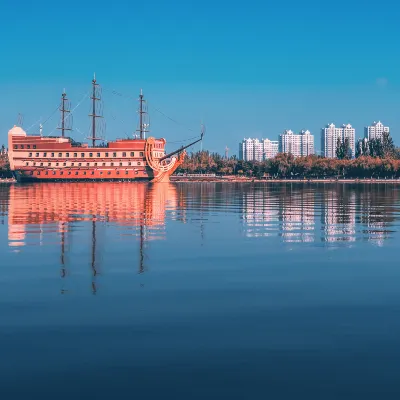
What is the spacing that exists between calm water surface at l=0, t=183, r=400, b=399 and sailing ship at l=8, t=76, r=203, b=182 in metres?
118

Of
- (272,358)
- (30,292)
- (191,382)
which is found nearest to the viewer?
(191,382)

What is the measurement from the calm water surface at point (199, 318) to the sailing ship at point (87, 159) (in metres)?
118

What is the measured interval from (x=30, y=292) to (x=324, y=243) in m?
12.0

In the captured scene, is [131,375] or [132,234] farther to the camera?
[132,234]

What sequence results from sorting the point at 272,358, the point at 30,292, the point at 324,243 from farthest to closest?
the point at 324,243
the point at 30,292
the point at 272,358

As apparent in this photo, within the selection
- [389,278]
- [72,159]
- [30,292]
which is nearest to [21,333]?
[30,292]

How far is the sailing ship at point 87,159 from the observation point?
142500mm

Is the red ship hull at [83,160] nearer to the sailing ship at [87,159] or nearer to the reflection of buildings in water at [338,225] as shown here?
the sailing ship at [87,159]

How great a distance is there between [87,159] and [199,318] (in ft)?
442

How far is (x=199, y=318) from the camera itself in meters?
12.3

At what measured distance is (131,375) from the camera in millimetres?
9172

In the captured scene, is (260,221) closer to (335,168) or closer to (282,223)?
(282,223)

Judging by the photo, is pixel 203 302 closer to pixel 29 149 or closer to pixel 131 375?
pixel 131 375

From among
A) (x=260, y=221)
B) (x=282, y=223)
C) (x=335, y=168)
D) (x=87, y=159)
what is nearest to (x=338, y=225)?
(x=282, y=223)
